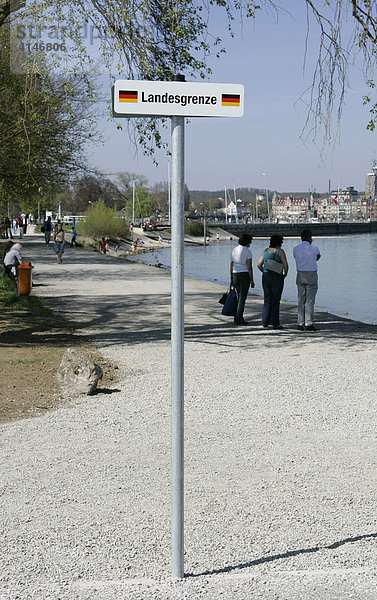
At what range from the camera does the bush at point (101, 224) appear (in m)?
71.1

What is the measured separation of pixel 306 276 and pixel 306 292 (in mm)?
338

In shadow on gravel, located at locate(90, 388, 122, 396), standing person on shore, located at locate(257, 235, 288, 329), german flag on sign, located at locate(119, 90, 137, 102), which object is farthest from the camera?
standing person on shore, located at locate(257, 235, 288, 329)

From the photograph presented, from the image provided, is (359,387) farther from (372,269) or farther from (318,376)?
(372,269)

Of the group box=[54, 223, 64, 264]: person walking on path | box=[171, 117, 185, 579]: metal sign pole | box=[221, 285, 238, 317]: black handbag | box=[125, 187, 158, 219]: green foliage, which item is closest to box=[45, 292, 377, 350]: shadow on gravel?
box=[221, 285, 238, 317]: black handbag

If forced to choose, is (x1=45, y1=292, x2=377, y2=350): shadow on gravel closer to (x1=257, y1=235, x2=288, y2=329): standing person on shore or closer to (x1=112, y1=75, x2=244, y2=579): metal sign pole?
(x1=257, y1=235, x2=288, y2=329): standing person on shore

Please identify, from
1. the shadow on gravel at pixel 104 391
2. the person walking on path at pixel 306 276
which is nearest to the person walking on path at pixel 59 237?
the person walking on path at pixel 306 276

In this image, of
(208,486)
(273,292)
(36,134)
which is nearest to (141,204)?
(36,134)

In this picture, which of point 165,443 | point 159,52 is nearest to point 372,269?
point 159,52

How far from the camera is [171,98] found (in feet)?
12.4

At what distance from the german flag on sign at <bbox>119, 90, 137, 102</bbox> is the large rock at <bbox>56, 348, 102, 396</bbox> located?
5.20 meters

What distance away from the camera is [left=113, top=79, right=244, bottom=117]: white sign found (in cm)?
377

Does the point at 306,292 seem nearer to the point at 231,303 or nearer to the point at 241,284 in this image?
the point at 241,284

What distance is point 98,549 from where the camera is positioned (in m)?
4.32

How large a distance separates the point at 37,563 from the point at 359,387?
5688 millimetres
